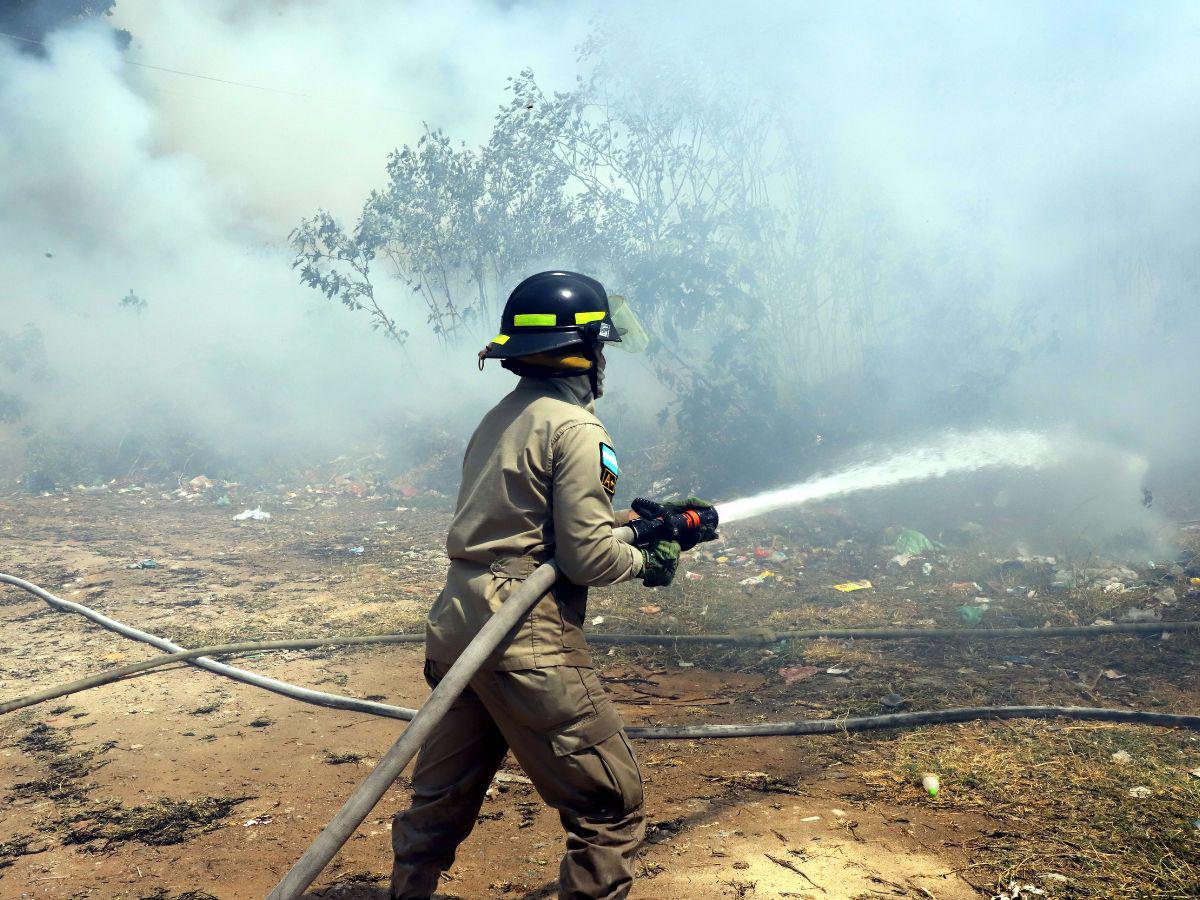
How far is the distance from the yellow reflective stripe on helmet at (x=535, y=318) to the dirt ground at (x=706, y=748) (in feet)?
5.71

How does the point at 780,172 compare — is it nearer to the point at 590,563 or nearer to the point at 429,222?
the point at 429,222

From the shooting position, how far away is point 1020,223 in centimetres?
1012

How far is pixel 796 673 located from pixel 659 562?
256 cm

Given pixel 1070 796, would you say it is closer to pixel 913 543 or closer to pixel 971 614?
pixel 971 614

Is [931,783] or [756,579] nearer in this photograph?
[931,783]

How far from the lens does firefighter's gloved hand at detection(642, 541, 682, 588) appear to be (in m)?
2.46

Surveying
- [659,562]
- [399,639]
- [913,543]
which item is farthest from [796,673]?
[913,543]

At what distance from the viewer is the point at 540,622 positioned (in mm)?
2184

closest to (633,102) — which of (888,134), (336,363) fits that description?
(888,134)

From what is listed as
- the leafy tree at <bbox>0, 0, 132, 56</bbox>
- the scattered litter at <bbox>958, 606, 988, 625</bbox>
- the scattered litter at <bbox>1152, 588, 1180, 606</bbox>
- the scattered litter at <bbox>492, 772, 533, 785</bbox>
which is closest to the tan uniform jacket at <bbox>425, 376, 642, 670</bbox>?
the scattered litter at <bbox>492, 772, 533, 785</bbox>

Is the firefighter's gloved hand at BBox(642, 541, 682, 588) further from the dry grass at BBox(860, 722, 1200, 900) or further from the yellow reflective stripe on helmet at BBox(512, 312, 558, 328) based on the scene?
the dry grass at BBox(860, 722, 1200, 900)

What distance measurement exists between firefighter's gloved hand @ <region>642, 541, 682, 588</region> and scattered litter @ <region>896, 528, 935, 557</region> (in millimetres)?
5173

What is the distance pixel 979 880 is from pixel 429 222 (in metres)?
12.0

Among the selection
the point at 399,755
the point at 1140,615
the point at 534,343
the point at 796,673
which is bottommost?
the point at 1140,615
